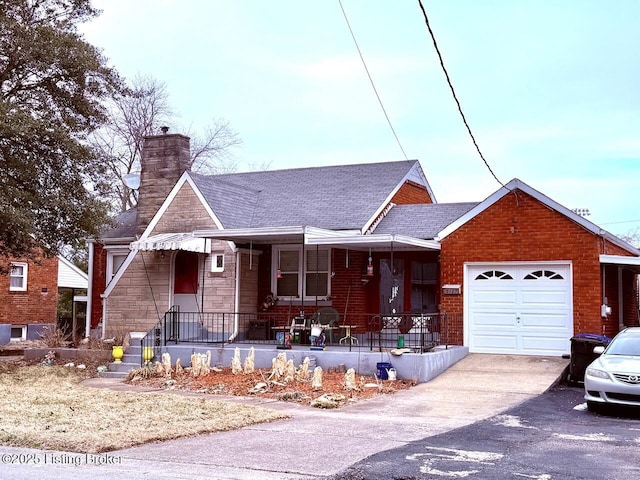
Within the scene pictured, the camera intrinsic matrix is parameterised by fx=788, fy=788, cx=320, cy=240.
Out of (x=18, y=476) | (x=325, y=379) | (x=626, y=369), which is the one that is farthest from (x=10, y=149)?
(x=626, y=369)

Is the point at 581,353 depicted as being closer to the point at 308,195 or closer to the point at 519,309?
the point at 519,309

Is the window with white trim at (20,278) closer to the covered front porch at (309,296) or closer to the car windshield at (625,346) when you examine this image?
the covered front porch at (309,296)

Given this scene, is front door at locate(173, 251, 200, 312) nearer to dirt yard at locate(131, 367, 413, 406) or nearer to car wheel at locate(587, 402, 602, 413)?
dirt yard at locate(131, 367, 413, 406)

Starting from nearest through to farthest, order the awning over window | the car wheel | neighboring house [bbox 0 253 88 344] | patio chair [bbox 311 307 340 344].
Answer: the car wheel → patio chair [bbox 311 307 340 344] → the awning over window → neighboring house [bbox 0 253 88 344]

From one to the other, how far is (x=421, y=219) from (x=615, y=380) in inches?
376

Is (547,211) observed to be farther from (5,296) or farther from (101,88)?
(5,296)

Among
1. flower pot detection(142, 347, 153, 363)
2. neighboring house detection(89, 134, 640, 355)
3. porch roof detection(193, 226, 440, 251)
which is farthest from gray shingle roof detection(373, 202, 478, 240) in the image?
flower pot detection(142, 347, 153, 363)

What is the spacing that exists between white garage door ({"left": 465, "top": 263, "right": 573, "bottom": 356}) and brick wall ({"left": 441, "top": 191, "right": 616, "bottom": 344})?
0.26m

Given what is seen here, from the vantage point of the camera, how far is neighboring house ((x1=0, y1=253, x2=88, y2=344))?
33906 mm

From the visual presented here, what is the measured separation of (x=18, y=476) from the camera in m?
7.90

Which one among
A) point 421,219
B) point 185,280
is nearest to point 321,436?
point 421,219

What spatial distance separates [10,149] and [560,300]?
44.9ft

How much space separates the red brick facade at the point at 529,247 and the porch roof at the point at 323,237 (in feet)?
2.50

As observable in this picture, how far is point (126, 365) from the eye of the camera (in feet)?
61.8
